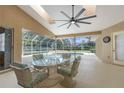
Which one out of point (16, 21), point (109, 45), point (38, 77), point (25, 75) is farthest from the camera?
point (109, 45)

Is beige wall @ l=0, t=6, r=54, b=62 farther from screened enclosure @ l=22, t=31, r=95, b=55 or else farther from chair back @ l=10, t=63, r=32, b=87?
chair back @ l=10, t=63, r=32, b=87

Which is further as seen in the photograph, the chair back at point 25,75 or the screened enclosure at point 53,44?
the screened enclosure at point 53,44

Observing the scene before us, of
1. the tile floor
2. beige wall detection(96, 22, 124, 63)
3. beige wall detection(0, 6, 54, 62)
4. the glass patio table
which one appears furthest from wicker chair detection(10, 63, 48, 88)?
beige wall detection(96, 22, 124, 63)

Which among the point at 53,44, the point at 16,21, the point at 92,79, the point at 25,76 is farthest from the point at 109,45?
the point at 25,76

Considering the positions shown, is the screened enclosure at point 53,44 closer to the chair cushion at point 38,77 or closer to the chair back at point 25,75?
the chair cushion at point 38,77

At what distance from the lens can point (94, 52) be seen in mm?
11719

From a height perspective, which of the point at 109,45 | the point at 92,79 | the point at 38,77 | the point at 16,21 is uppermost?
the point at 16,21

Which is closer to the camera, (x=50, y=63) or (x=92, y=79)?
(x=50, y=63)

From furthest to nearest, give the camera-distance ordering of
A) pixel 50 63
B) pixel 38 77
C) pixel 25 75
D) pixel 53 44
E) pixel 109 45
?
pixel 53 44, pixel 109 45, pixel 50 63, pixel 38 77, pixel 25 75

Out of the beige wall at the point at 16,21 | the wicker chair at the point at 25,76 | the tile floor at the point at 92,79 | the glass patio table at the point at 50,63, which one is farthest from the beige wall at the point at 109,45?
the wicker chair at the point at 25,76

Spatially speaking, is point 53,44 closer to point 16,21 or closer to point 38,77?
point 16,21

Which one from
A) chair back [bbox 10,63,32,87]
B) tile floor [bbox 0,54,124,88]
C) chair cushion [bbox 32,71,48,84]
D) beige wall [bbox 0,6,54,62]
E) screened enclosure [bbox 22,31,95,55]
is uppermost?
beige wall [bbox 0,6,54,62]
